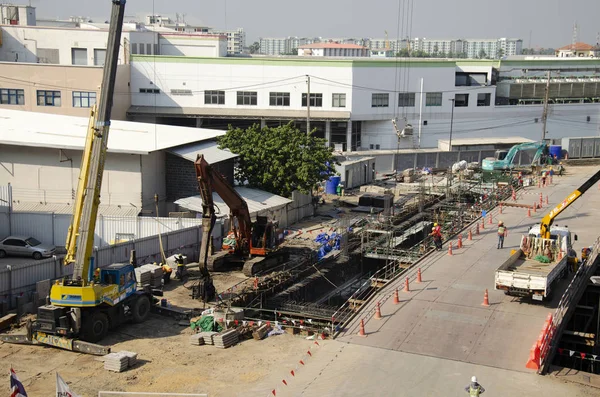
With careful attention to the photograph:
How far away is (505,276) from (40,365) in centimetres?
1555

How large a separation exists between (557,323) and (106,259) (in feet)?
57.6

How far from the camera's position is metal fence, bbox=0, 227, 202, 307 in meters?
26.3

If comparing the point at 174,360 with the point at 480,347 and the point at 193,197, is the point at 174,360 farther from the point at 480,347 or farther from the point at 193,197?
the point at 193,197

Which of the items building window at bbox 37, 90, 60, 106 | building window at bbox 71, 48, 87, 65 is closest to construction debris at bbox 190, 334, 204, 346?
building window at bbox 37, 90, 60, 106

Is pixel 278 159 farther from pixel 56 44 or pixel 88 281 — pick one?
pixel 56 44

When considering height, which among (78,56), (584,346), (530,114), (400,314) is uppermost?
(78,56)

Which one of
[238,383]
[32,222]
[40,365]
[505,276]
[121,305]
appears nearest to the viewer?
[238,383]

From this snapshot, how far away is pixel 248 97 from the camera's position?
69.8 metres

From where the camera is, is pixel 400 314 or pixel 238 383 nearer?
pixel 238 383

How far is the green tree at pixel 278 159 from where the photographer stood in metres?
43.9

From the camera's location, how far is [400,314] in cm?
2530

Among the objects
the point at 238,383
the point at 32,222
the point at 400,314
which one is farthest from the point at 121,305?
the point at 32,222

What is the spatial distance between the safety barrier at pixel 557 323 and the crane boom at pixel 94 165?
13500 mm

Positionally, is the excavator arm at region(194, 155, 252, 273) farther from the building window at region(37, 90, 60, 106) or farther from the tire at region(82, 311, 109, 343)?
the building window at region(37, 90, 60, 106)
